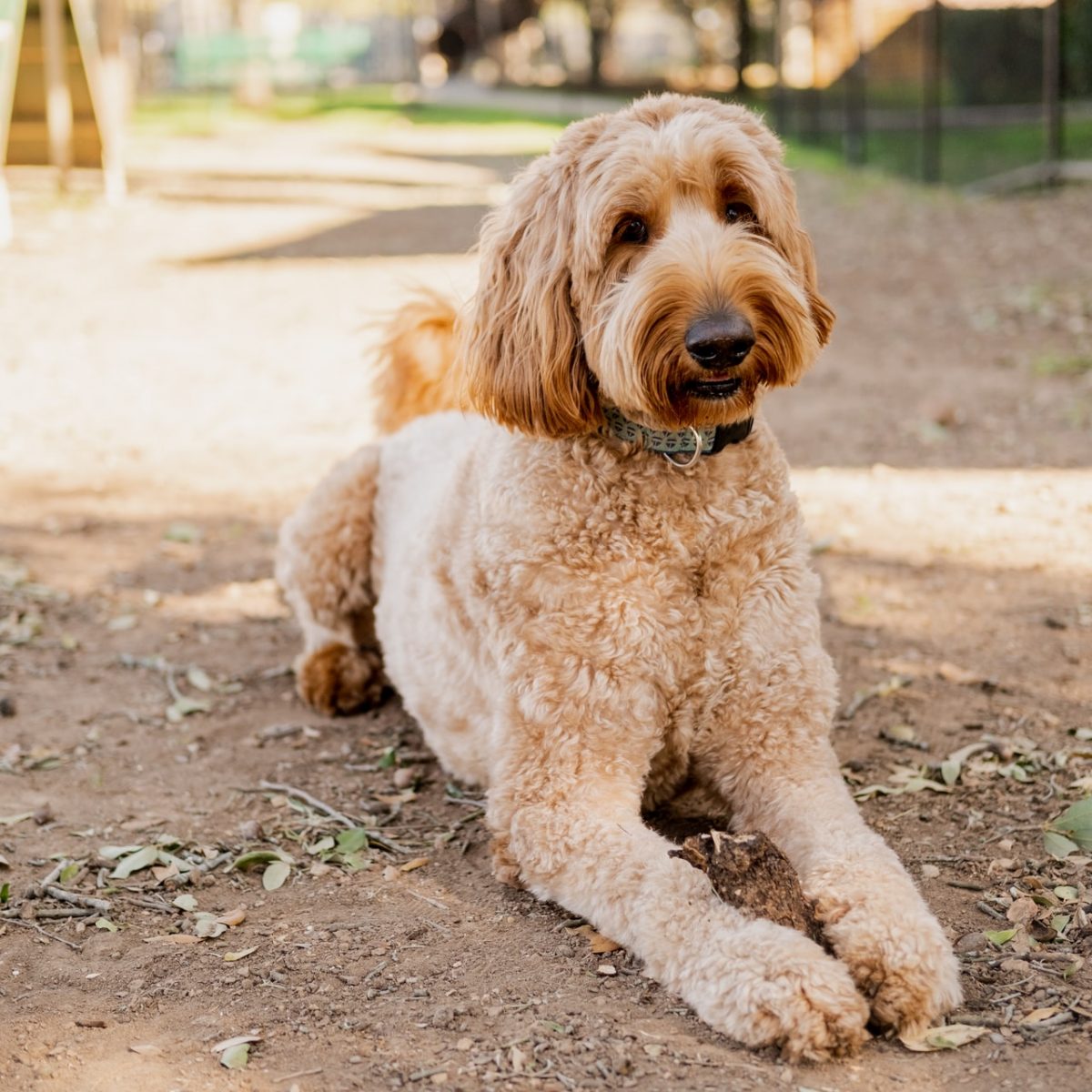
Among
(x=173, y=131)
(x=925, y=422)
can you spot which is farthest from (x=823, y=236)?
(x=173, y=131)

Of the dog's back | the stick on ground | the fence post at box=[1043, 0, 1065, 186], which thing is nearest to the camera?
the stick on ground

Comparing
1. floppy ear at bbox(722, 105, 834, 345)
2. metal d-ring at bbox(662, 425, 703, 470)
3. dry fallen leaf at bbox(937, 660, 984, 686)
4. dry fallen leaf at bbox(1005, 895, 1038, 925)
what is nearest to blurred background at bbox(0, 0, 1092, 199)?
dry fallen leaf at bbox(937, 660, 984, 686)

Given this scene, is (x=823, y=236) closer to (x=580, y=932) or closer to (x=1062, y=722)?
(x=1062, y=722)

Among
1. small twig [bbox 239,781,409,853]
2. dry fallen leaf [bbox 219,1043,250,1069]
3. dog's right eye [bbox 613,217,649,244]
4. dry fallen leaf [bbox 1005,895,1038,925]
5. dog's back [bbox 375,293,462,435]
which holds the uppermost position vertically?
dog's right eye [bbox 613,217,649,244]

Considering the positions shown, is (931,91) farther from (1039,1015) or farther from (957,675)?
(1039,1015)

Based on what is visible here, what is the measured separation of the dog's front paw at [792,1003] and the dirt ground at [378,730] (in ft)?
0.14

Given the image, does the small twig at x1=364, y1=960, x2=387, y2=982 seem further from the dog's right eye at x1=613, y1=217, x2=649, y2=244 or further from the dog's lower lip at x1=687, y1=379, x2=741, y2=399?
the dog's right eye at x1=613, y1=217, x2=649, y2=244

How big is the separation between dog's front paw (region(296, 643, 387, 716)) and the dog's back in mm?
876

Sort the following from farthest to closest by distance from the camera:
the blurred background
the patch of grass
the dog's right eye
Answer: the blurred background < the patch of grass < the dog's right eye

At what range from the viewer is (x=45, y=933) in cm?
311

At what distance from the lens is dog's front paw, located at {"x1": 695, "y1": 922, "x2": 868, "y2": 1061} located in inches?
96.4

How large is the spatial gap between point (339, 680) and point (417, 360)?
1126 millimetres

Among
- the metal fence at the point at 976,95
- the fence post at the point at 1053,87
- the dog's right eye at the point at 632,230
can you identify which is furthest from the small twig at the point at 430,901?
the fence post at the point at 1053,87

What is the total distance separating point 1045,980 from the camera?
106 inches
